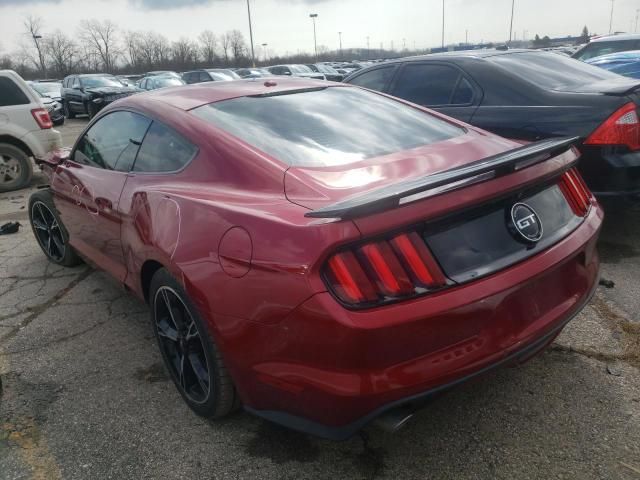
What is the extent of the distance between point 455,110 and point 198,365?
11.1 feet

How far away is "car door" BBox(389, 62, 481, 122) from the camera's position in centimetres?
467

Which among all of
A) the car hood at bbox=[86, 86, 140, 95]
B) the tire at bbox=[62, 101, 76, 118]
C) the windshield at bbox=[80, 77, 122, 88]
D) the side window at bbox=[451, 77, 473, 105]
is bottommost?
the tire at bbox=[62, 101, 76, 118]

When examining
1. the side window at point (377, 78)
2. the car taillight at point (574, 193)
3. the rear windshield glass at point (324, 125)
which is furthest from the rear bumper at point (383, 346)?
the side window at point (377, 78)

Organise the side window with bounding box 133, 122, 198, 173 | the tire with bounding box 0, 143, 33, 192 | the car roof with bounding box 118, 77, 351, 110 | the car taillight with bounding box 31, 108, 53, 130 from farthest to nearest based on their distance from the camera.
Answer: the car taillight with bounding box 31, 108, 53, 130, the tire with bounding box 0, 143, 33, 192, the car roof with bounding box 118, 77, 351, 110, the side window with bounding box 133, 122, 198, 173

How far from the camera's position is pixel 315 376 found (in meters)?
1.78

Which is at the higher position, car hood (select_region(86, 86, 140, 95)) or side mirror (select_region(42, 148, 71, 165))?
side mirror (select_region(42, 148, 71, 165))

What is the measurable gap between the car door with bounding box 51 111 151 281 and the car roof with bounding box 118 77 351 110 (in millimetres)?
151

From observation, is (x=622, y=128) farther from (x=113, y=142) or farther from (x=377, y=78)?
(x=113, y=142)

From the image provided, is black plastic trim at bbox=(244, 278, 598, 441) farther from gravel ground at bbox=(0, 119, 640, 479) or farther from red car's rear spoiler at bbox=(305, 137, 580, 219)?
red car's rear spoiler at bbox=(305, 137, 580, 219)

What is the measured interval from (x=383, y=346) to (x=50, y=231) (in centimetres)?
384

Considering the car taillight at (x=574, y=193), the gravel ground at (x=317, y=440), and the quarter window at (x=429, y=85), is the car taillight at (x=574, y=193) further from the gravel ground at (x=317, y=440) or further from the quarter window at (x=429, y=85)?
the quarter window at (x=429, y=85)

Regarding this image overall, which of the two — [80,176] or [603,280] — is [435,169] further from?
[80,176]

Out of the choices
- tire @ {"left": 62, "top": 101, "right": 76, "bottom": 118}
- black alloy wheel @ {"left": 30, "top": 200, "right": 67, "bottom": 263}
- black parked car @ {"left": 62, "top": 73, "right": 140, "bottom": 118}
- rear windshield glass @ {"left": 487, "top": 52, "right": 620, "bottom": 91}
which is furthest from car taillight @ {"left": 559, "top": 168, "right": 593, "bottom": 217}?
tire @ {"left": 62, "top": 101, "right": 76, "bottom": 118}

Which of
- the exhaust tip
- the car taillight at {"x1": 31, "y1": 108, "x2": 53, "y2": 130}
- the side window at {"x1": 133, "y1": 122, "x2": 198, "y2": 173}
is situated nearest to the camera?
the exhaust tip
